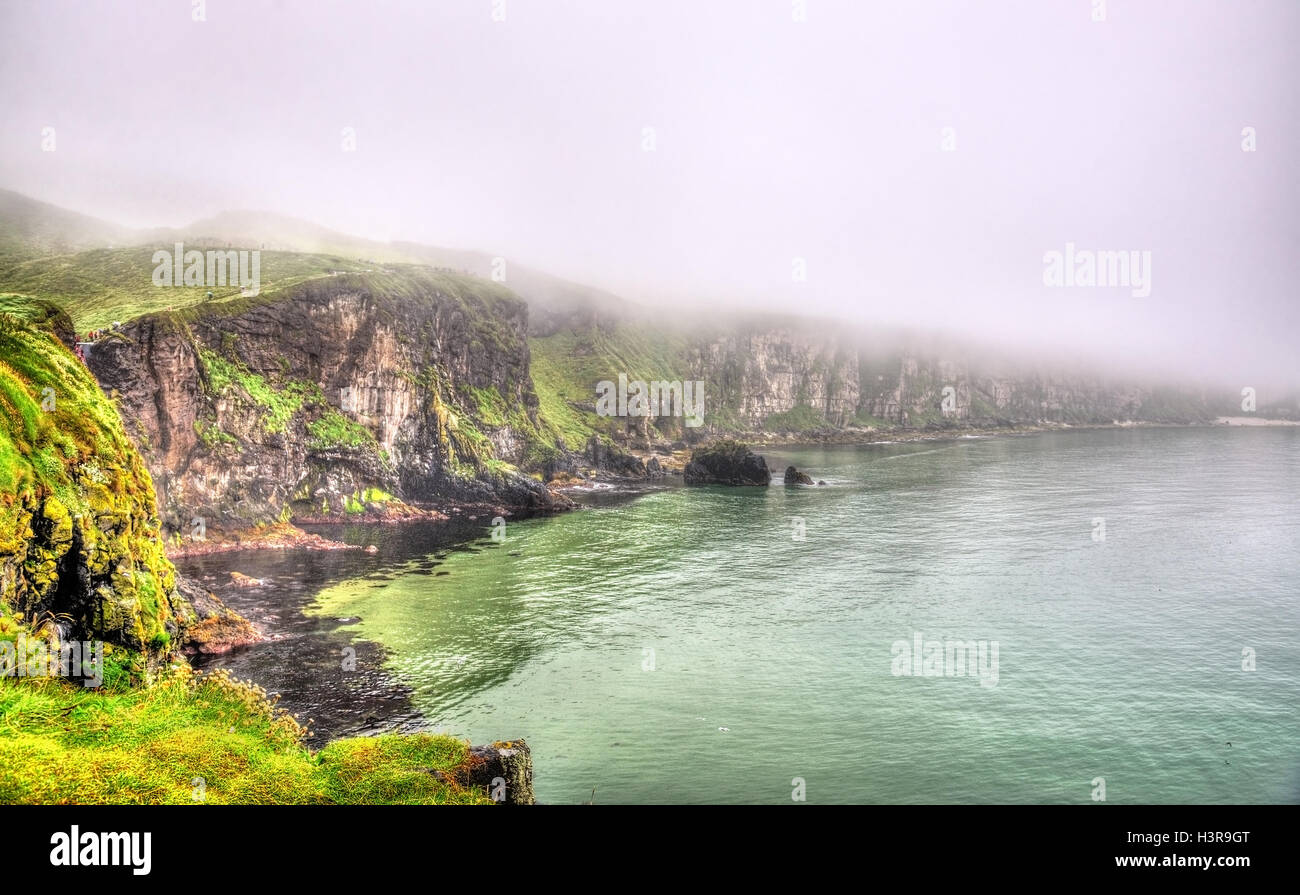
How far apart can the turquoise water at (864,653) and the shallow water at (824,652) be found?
8.1 inches

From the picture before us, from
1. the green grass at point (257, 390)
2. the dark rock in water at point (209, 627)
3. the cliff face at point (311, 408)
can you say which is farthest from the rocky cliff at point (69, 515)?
the green grass at point (257, 390)

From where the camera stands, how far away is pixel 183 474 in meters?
75.5

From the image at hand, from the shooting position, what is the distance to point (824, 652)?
43.2m

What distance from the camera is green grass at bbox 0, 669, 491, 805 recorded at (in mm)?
13727

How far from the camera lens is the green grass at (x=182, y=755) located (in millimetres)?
13727

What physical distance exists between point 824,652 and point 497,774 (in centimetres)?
2798

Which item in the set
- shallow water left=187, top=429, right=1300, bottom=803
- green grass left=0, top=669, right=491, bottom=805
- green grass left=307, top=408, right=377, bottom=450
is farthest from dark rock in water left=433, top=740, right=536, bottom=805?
green grass left=307, top=408, right=377, bottom=450

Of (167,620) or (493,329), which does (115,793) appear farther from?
(493,329)

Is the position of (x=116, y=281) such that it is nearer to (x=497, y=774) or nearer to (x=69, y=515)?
(x=69, y=515)

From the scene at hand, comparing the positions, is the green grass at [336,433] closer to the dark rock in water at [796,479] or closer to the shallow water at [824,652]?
the shallow water at [824,652]

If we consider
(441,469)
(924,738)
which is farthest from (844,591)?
(441,469)

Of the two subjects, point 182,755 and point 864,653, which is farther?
point 864,653

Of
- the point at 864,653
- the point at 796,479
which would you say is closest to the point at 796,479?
the point at 796,479
